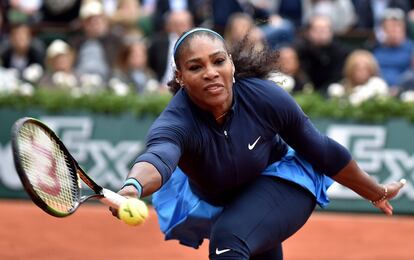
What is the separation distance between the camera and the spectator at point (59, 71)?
453 inches

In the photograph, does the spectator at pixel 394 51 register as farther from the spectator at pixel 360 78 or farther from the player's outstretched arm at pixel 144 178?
the player's outstretched arm at pixel 144 178

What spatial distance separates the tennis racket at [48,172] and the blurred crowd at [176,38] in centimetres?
661

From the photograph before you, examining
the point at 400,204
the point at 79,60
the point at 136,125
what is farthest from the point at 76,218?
the point at 400,204

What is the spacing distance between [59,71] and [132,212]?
7930mm

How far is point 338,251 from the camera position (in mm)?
8750

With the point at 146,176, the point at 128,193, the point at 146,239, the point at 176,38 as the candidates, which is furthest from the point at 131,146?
the point at 128,193

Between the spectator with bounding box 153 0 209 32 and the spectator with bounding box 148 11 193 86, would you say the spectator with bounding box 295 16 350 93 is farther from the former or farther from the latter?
the spectator with bounding box 153 0 209 32

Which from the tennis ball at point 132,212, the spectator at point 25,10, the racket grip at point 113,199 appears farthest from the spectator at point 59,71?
the tennis ball at point 132,212

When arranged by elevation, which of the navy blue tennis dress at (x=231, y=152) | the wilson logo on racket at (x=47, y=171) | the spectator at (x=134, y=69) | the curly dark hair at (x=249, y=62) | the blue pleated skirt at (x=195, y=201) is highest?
the wilson logo on racket at (x=47, y=171)

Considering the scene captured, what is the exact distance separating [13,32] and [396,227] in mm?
5440

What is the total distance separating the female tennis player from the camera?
187 inches

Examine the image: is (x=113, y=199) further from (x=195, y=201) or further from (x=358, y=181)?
(x=358, y=181)

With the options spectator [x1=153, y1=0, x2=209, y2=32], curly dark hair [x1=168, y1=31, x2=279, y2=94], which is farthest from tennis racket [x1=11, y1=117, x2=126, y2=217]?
spectator [x1=153, y1=0, x2=209, y2=32]

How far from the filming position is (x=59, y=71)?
11.7 metres
